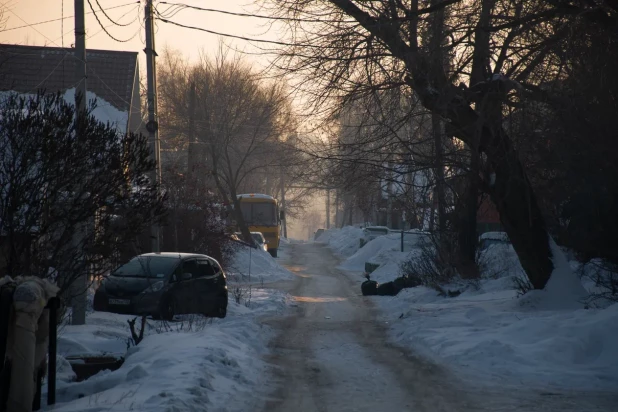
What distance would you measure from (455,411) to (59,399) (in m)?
4.23

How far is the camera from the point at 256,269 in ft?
121

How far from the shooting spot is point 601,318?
11.5 metres

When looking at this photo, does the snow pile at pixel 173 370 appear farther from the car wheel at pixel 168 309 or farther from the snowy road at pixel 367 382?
the car wheel at pixel 168 309

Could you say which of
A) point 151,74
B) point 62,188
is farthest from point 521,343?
point 151,74

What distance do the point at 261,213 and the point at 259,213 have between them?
15 cm

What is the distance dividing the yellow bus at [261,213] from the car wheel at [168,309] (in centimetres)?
3111

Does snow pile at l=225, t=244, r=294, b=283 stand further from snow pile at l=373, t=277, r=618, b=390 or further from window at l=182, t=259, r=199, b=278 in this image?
snow pile at l=373, t=277, r=618, b=390

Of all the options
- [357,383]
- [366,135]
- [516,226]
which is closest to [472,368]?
[357,383]

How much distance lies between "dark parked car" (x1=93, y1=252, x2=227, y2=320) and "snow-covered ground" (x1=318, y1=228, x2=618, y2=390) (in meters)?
4.24

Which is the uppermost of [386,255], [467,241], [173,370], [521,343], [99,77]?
[99,77]

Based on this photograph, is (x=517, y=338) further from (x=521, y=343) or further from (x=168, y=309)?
(x=168, y=309)

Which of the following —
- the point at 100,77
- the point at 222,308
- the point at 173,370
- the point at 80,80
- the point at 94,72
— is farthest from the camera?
the point at 100,77

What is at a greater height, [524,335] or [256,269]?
[524,335]

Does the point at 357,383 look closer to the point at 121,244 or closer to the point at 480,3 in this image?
the point at 121,244
